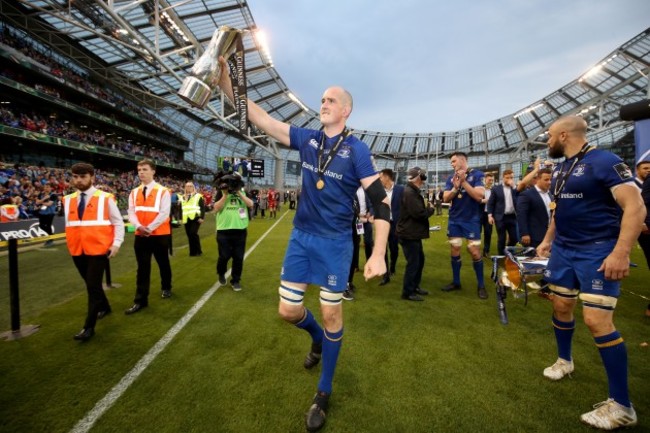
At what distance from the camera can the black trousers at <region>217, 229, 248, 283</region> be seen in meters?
5.48

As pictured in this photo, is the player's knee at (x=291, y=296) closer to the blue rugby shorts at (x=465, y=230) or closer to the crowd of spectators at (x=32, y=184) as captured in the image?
the blue rugby shorts at (x=465, y=230)

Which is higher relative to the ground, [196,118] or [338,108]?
[196,118]

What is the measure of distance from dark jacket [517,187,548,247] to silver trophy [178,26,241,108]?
534 centimetres

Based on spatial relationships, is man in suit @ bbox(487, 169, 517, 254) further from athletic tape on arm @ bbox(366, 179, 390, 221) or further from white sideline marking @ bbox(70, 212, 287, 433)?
white sideline marking @ bbox(70, 212, 287, 433)

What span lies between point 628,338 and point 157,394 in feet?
17.3

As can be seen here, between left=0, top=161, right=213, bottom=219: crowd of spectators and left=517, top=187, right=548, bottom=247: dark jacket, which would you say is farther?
left=0, top=161, right=213, bottom=219: crowd of spectators

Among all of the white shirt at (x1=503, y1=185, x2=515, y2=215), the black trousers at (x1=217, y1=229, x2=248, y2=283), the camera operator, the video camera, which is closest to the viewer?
the video camera

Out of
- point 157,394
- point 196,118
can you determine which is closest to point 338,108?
point 157,394

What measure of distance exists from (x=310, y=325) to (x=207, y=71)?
7.56 feet

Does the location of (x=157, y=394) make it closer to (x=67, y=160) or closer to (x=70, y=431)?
(x=70, y=431)

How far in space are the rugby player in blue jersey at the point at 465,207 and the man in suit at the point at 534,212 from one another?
0.93 metres

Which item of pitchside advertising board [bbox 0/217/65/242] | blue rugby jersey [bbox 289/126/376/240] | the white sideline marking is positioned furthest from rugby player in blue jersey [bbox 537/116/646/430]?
pitchside advertising board [bbox 0/217/65/242]

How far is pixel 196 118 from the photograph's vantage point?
151 feet

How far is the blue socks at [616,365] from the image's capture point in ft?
7.13
